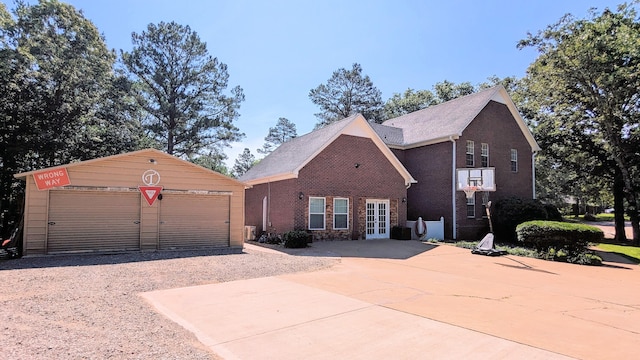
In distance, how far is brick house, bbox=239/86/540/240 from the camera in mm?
17156

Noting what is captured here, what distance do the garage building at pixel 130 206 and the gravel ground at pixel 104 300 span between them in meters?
0.94

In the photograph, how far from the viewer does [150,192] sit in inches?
506

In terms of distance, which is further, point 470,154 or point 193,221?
point 470,154

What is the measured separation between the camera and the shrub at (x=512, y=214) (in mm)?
18516

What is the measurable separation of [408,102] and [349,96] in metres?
6.98

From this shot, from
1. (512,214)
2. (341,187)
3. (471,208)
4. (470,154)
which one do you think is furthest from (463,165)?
(341,187)

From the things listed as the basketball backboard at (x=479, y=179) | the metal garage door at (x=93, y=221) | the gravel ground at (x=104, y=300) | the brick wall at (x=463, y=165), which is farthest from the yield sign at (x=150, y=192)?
the brick wall at (x=463, y=165)

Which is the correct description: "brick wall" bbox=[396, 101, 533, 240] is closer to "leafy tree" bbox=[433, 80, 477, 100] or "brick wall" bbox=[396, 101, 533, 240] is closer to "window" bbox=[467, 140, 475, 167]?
"window" bbox=[467, 140, 475, 167]

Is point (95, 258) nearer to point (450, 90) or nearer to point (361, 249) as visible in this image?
point (361, 249)

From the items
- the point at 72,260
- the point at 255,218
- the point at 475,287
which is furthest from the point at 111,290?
the point at 255,218

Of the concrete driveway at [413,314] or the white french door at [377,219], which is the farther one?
the white french door at [377,219]

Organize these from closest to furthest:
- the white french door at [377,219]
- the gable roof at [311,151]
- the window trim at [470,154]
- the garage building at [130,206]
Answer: the garage building at [130,206] < the gable roof at [311,151] < the white french door at [377,219] < the window trim at [470,154]

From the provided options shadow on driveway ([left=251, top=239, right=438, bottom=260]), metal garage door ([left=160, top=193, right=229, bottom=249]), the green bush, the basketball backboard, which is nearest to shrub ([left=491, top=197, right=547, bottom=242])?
the basketball backboard

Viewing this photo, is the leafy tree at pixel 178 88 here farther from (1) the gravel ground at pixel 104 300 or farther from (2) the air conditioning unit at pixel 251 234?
(1) the gravel ground at pixel 104 300
